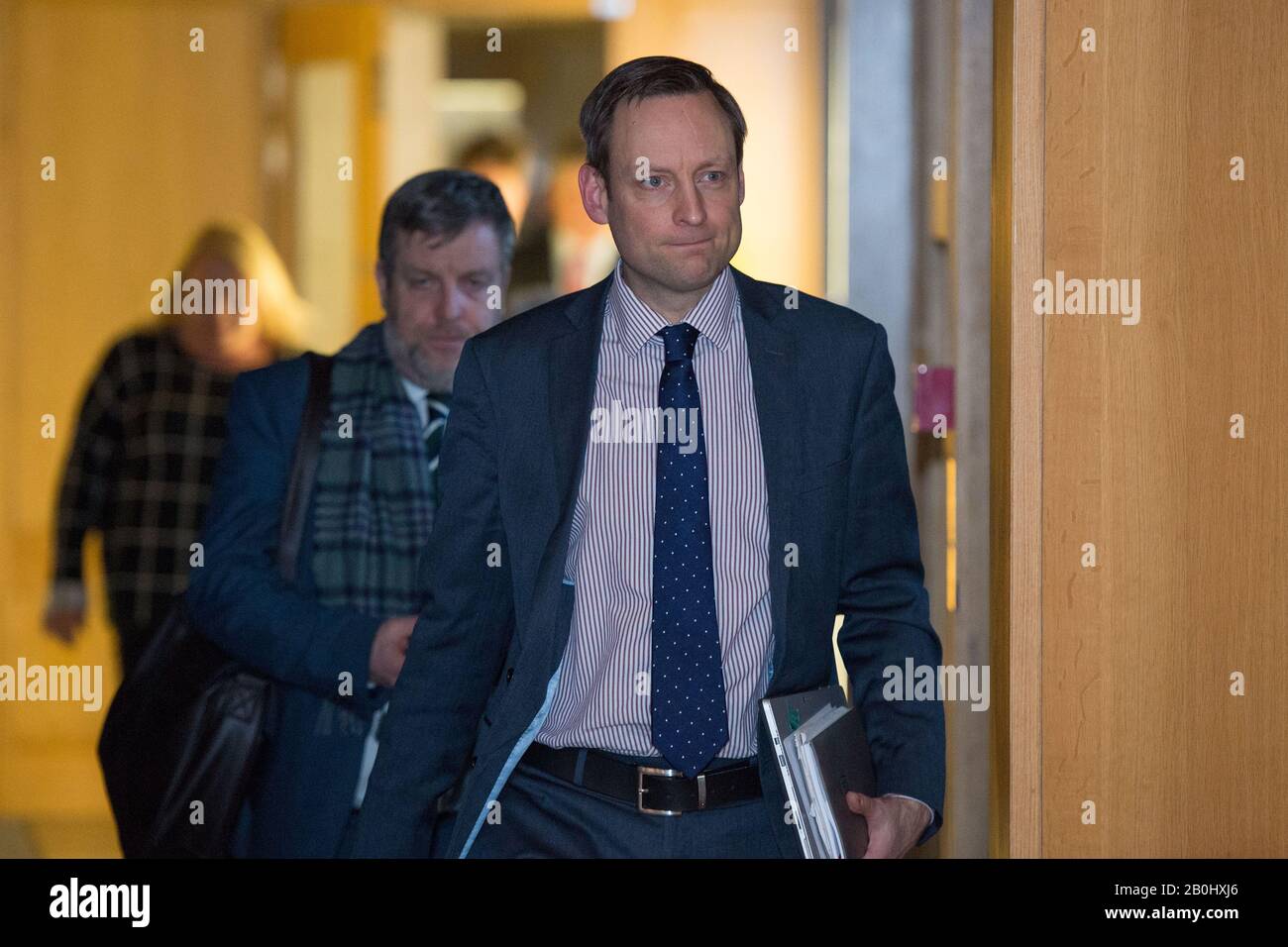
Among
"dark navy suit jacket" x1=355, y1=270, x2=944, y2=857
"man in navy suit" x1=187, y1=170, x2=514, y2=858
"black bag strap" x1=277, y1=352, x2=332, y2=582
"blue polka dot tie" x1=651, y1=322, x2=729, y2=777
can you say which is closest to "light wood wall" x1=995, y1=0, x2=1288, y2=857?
"dark navy suit jacket" x1=355, y1=270, x2=944, y2=857

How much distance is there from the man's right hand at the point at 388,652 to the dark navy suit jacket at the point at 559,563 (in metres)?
0.76

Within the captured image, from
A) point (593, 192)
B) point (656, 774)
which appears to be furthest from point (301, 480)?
point (656, 774)

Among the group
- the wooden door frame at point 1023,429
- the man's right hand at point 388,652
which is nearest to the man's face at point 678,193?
the wooden door frame at point 1023,429

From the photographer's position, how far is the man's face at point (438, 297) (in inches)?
132

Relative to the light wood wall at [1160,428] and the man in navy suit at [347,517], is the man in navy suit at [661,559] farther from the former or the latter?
the man in navy suit at [347,517]

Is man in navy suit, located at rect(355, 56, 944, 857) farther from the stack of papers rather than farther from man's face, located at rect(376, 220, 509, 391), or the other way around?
man's face, located at rect(376, 220, 509, 391)

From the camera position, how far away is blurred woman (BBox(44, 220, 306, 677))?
11.8 ft

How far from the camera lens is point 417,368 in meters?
3.36

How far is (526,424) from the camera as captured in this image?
7.43 feet

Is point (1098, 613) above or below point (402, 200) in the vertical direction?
below

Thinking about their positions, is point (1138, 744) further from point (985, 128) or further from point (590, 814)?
point (985, 128)
